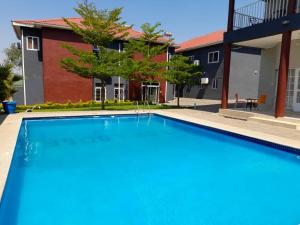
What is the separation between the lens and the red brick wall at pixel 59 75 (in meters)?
20.2

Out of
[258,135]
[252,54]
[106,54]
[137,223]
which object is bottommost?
[137,223]

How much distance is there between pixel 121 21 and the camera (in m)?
16.8

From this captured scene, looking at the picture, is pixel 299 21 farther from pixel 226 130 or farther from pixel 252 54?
pixel 252 54

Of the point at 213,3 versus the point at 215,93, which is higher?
the point at 213,3

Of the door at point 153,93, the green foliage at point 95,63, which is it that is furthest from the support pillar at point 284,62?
the door at point 153,93

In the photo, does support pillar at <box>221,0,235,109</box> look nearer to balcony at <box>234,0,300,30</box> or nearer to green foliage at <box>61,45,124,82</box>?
balcony at <box>234,0,300,30</box>

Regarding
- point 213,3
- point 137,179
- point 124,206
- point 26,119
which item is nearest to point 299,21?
point 213,3

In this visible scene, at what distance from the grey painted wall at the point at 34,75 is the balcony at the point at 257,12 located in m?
15.9

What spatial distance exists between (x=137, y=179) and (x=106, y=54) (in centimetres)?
1223

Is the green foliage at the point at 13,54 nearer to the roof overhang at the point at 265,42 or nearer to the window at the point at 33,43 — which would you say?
the window at the point at 33,43

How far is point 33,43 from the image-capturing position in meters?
20.3

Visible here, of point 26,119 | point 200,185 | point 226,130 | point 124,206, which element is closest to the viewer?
point 124,206

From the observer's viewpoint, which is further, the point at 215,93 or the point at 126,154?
the point at 215,93

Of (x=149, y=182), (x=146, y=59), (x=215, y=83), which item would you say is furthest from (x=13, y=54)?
(x=149, y=182)
